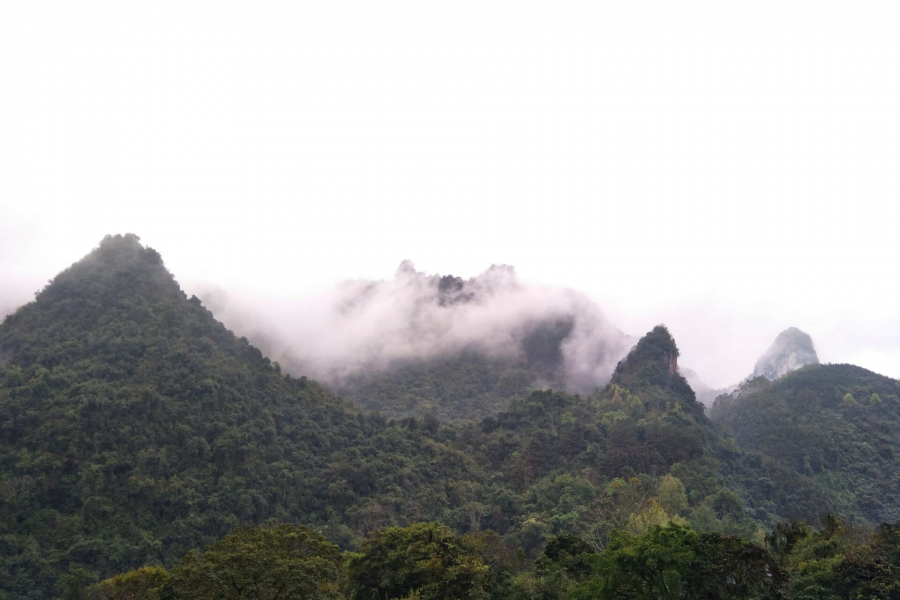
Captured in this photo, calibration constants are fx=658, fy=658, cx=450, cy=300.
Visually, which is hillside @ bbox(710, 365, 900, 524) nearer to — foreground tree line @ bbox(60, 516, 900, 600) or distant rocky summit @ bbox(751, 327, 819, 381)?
distant rocky summit @ bbox(751, 327, 819, 381)

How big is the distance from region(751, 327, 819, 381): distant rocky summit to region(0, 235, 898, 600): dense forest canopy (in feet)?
117

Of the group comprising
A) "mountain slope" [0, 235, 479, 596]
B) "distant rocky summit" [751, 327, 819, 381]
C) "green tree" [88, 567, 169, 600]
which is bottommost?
"green tree" [88, 567, 169, 600]

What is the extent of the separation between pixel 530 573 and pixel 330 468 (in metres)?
24.3

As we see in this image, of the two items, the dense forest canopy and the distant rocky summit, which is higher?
the distant rocky summit

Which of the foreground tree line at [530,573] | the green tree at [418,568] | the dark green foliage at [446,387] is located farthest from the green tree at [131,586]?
the dark green foliage at [446,387]

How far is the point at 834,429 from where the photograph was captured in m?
59.8

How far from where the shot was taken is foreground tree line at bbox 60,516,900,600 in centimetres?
1919

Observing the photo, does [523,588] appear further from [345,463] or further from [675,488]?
[345,463]

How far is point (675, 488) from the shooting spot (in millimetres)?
42312

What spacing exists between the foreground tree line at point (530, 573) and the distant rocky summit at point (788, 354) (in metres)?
82.2

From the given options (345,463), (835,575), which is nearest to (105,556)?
(345,463)

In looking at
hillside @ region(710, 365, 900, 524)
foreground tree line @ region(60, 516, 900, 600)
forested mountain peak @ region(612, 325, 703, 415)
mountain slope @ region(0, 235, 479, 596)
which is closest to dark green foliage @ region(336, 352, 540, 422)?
forested mountain peak @ region(612, 325, 703, 415)

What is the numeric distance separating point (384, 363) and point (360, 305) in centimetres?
1142

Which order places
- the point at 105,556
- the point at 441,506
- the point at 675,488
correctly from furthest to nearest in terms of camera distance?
the point at 441,506
the point at 675,488
the point at 105,556
